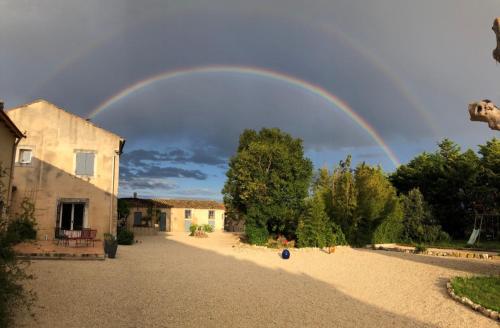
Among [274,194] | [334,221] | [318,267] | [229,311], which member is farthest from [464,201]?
[229,311]

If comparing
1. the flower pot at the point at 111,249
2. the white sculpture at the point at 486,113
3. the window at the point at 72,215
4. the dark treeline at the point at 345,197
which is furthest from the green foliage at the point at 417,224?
the window at the point at 72,215

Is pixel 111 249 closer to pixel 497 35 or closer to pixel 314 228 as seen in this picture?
pixel 314 228

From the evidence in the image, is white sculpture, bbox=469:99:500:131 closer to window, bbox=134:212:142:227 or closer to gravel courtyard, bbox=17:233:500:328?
gravel courtyard, bbox=17:233:500:328

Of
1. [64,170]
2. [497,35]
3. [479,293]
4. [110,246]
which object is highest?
[497,35]

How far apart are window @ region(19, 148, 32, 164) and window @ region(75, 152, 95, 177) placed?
2.55 metres

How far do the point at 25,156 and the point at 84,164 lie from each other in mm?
3165

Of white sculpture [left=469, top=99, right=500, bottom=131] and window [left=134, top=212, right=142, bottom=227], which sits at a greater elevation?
white sculpture [left=469, top=99, right=500, bottom=131]

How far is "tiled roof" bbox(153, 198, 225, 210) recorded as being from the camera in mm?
47547

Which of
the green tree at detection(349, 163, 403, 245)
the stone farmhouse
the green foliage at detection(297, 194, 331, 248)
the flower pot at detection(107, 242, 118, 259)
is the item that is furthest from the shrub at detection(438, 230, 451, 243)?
the flower pot at detection(107, 242, 118, 259)

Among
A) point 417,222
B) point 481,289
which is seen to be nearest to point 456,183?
point 417,222

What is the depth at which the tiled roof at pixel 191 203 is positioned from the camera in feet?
156

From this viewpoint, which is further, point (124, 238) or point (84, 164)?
point (124, 238)

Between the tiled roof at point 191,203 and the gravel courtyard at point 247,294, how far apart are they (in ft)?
99.6

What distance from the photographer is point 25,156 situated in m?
22.8
